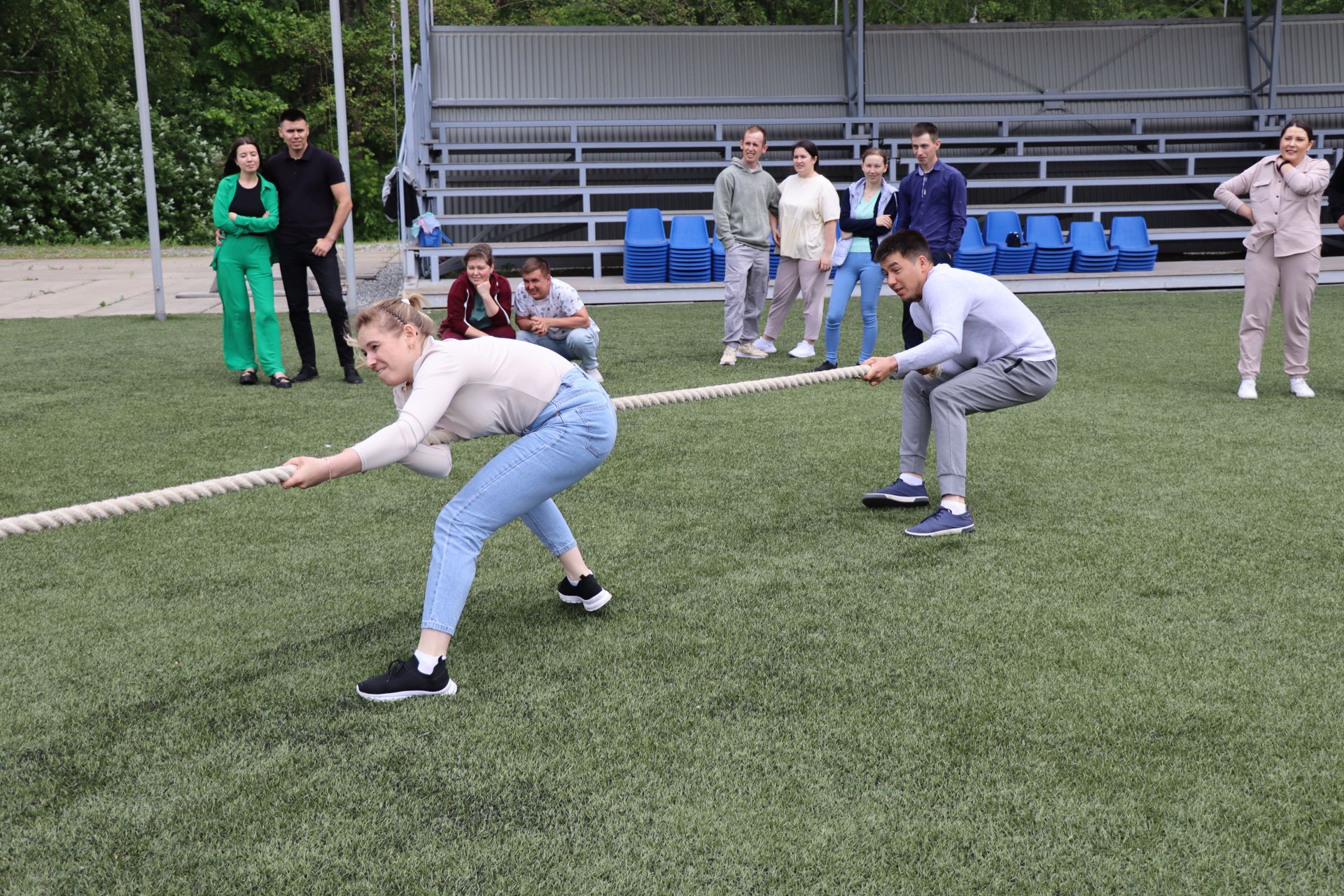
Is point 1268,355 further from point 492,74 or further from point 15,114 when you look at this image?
point 15,114

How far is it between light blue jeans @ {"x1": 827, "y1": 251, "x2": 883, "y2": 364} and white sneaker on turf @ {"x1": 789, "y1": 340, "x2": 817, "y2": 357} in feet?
1.74

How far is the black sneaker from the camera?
4.10 metres

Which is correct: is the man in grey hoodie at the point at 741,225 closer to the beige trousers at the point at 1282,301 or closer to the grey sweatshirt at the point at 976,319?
the beige trousers at the point at 1282,301

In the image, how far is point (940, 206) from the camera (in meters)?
7.85

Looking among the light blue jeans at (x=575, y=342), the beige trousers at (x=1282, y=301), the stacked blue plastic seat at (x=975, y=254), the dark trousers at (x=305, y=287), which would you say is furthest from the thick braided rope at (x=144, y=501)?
the stacked blue plastic seat at (x=975, y=254)

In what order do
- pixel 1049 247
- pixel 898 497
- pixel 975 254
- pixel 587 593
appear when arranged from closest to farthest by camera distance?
pixel 587 593 < pixel 898 497 < pixel 975 254 < pixel 1049 247

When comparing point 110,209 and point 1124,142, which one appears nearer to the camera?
point 1124,142

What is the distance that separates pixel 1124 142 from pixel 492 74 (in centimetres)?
949

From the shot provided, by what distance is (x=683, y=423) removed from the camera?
23.9ft

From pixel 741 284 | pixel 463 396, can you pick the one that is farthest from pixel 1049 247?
pixel 463 396

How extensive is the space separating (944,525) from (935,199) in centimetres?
348

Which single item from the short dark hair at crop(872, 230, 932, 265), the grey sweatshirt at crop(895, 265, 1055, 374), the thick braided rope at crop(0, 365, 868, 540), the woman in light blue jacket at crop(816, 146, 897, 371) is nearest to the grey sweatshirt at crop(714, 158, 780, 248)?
the woman in light blue jacket at crop(816, 146, 897, 371)

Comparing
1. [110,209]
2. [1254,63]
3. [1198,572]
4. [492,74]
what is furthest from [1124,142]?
[110,209]

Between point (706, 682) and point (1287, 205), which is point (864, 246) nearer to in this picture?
point (1287, 205)
